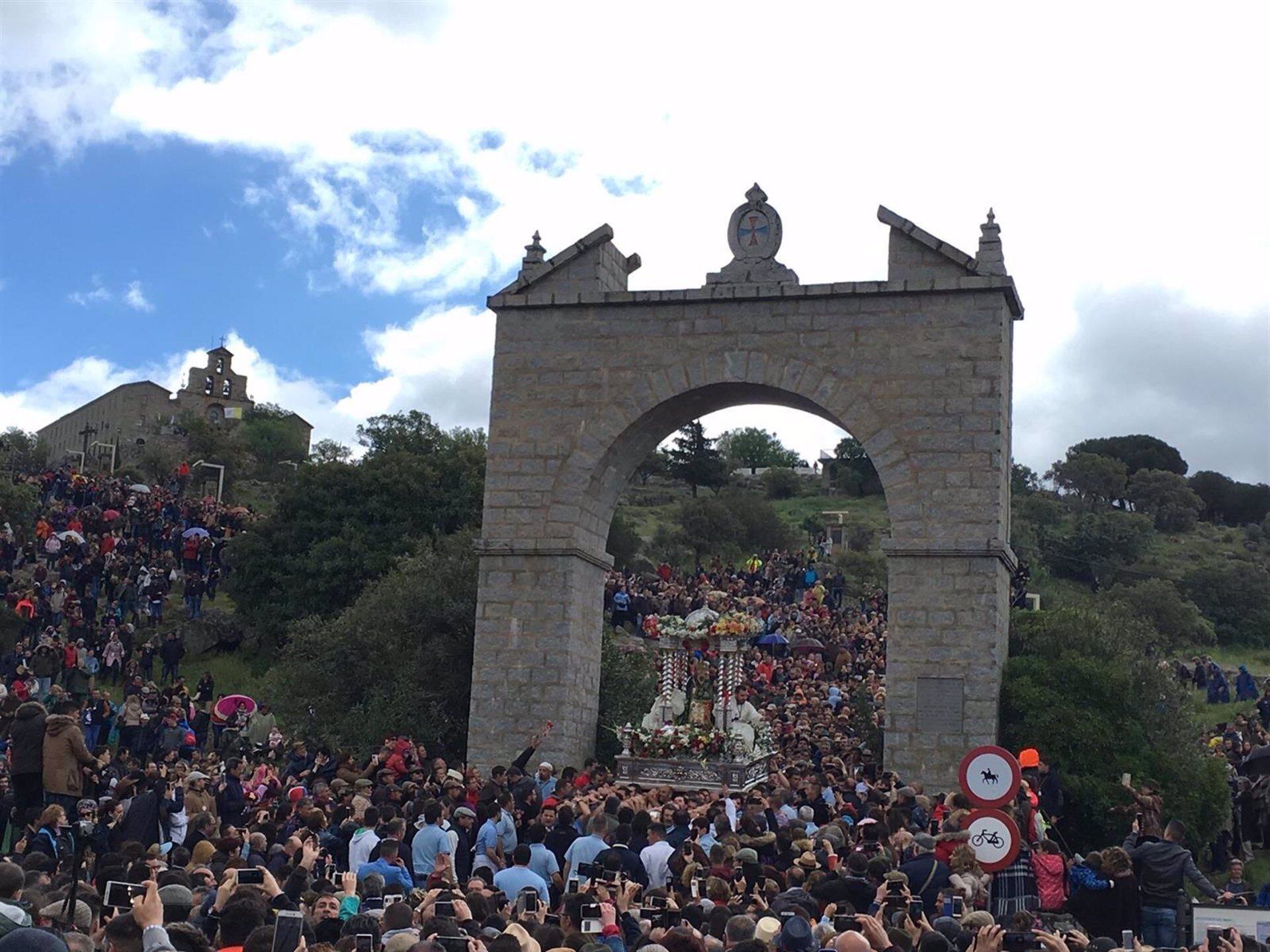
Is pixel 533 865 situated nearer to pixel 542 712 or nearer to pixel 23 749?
pixel 23 749

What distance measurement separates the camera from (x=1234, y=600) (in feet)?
191

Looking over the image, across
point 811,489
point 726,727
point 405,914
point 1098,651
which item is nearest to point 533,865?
point 405,914

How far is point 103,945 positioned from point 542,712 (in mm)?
11956

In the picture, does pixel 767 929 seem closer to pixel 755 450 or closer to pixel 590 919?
pixel 590 919

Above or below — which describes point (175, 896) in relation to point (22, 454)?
below

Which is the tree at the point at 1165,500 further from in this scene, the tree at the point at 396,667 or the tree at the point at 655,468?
the tree at the point at 396,667

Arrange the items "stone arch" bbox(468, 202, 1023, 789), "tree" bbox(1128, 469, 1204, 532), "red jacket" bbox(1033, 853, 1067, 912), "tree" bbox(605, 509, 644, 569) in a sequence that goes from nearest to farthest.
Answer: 1. "red jacket" bbox(1033, 853, 1067, 912)
2. "stone arch" bbox(468, 202, 1023, 789)
3. "tree" bbox(605, 509, 644, 569)
4. "tree" bbox(1128, 469, 1204, 532)

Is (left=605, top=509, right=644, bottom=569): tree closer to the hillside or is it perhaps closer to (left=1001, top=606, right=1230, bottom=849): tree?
the hillside

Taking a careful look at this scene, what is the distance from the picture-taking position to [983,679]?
18.6 metres

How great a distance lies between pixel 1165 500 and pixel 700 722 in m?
60.7

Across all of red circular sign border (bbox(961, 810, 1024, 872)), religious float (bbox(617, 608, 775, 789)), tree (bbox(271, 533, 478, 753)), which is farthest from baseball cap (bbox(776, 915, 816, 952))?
tree (bbox(271, 533, 478, 753))

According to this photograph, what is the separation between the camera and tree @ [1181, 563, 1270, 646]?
5659cm

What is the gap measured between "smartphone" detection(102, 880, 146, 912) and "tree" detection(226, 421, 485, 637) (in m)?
30.8

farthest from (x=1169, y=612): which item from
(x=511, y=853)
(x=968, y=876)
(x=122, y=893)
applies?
(x=122, y=893)
